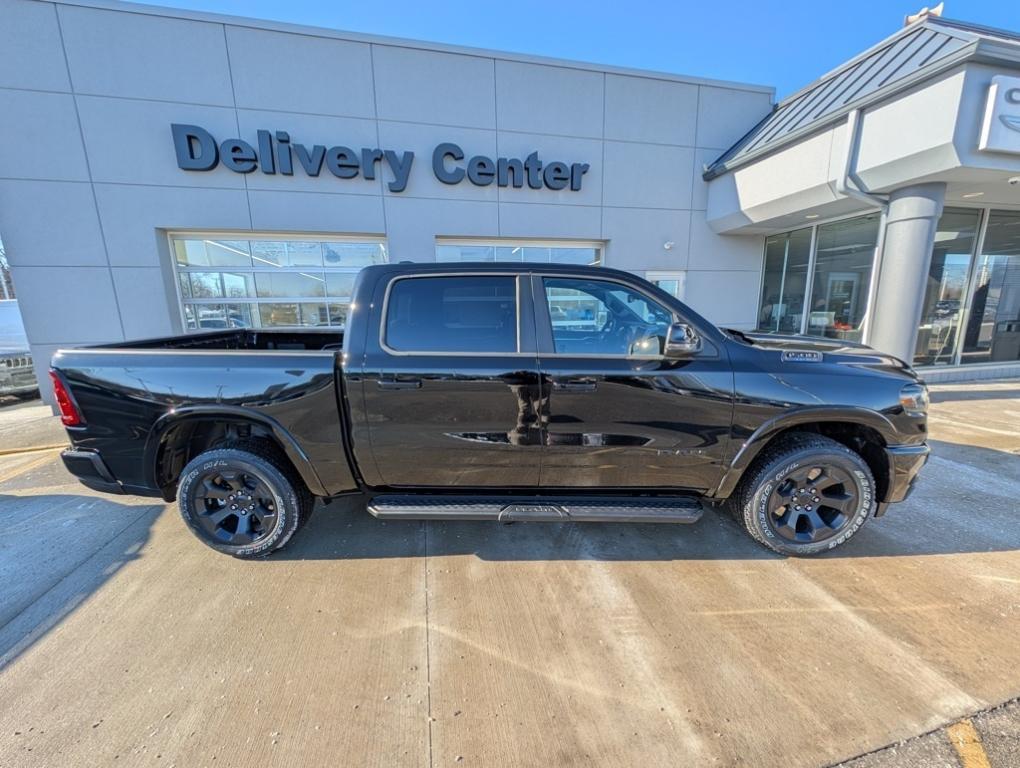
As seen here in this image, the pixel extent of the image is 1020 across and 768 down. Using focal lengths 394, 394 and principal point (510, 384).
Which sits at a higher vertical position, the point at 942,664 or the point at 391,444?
the point at 391,444

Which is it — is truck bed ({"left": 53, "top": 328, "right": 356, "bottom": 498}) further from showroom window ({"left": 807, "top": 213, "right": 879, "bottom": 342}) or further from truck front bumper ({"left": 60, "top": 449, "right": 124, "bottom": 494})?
showroom window ({"left": 807, "top": 213, "right": 879, "bottom": 342})

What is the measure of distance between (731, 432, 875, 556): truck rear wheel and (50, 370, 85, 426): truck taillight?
447cm

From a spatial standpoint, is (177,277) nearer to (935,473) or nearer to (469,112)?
(469,112)

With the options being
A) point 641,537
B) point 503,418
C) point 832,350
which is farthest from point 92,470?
point 832,350

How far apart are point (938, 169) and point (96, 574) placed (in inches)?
376

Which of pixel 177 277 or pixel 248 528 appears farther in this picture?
pixel 177 277

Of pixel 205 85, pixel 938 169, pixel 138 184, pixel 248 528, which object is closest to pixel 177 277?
pixel 138 184

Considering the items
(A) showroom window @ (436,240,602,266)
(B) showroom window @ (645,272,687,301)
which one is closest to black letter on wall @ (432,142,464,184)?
(A) showroom window @ (436,240,602,266)

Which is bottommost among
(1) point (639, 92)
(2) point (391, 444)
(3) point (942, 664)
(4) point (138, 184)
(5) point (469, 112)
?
(3) point (942, 664)

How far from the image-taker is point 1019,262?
8.27 meters

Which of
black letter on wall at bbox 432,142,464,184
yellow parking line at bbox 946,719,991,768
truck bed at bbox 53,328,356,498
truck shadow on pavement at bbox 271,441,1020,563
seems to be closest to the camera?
yellow parking line at bbox 946,719,991,768

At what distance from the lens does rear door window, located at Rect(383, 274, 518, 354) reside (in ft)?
8.45

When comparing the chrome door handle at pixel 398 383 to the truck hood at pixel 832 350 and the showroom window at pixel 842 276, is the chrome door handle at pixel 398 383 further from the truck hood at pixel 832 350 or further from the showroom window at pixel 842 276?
the showroom window at pixel 842 276

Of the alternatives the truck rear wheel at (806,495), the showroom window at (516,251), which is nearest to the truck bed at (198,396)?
the truck rear wheel at (806,495)
